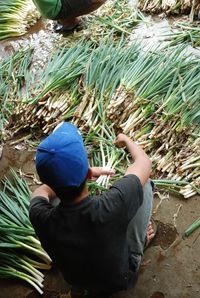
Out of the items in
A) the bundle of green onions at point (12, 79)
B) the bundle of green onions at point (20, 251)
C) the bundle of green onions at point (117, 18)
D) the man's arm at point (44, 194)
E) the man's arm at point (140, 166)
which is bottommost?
the bundle of green onions at point (20, 251)

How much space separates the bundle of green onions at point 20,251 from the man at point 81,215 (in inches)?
18.2

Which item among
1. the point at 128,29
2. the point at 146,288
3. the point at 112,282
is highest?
the point at 128,29

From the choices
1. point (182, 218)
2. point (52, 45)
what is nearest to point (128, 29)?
point (52, 45)

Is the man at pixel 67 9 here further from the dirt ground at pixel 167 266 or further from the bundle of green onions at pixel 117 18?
the dirt ground at pixel 167 266

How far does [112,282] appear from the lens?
84.9 inches

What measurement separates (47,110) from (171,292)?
1.80 metres

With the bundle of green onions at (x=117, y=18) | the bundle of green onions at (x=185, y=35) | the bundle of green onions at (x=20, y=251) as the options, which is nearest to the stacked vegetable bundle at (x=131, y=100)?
the bundle of green onions at (x=185, y=35)

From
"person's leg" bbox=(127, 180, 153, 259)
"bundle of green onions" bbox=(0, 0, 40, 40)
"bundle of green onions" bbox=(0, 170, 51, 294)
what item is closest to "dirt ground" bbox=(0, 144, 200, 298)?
"bundle of green onions" bbox=(0, 170, 51, 294)

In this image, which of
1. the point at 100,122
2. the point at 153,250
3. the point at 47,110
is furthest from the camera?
the point at 47,110

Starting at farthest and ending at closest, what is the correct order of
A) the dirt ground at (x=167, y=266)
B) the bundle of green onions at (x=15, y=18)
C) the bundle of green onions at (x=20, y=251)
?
1. the bundle of green onions at (x=15, y=18)
2. the bundle of green onions at (x=20, y=251)
3. the dirt ground at (x=167, y=266)

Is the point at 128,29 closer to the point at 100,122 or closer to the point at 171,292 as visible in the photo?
the point at 100,122

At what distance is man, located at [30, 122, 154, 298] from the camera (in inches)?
73.6

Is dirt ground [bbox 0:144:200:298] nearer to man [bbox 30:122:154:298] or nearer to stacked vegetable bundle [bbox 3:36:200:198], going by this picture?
stacked vegetable bundle [bbox 3:36:200:198]

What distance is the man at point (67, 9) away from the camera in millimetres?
4406
